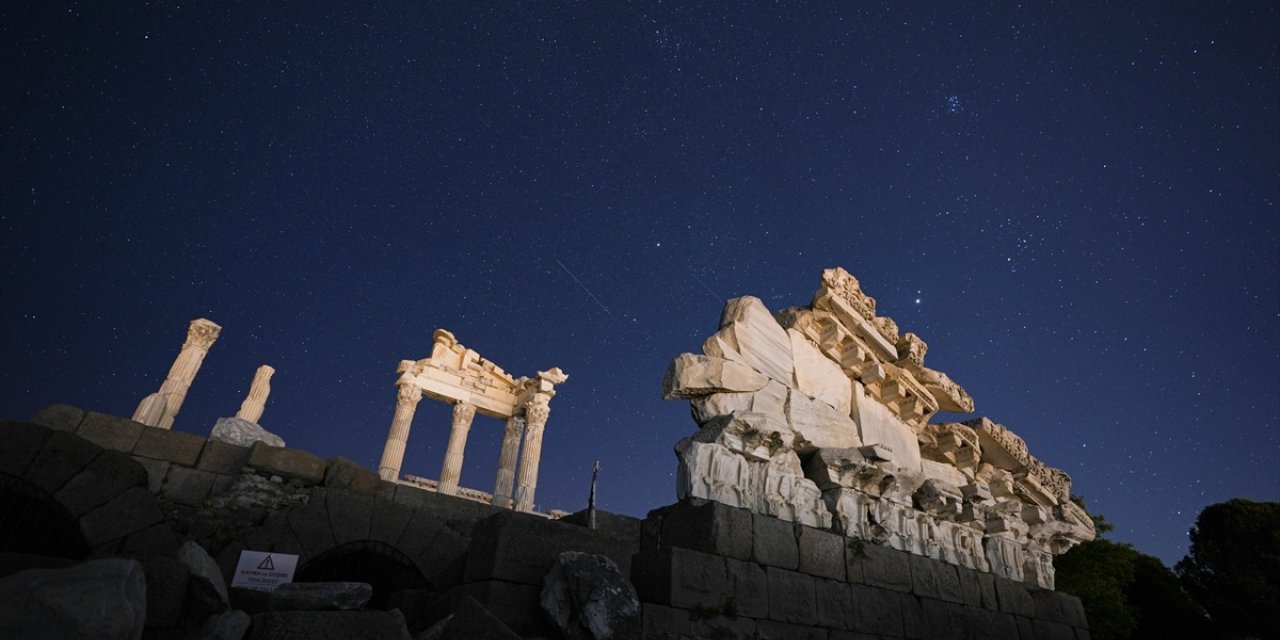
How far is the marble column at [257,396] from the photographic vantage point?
21.8 meters

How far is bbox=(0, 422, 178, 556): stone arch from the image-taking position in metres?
4.73

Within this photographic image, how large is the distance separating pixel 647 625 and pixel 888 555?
2.60 m

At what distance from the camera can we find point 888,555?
502 cm

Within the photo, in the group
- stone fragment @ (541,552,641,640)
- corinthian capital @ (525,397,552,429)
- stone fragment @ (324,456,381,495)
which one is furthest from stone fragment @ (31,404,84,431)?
corinthian capital @ (525,397,552,429)

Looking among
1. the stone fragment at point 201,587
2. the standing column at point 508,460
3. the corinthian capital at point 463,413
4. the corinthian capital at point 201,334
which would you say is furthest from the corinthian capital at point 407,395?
the stone fragment at point 201,587

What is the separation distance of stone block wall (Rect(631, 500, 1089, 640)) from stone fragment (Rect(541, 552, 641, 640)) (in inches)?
12.9

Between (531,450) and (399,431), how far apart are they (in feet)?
16.1

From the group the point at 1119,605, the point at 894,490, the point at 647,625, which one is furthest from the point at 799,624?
the point at 1119,605

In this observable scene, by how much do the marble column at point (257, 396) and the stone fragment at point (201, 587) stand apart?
71.5 feet

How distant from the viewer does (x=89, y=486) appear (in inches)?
191

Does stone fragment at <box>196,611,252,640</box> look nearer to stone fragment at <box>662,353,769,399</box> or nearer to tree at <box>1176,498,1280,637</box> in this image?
stone fragment at <box>662,353,769,399</box>

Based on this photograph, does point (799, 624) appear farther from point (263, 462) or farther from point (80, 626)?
point (263, 462)

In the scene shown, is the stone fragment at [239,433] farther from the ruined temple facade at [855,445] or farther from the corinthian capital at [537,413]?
the corinthian capital at [537,413]

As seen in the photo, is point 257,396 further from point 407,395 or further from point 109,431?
point 109,431
